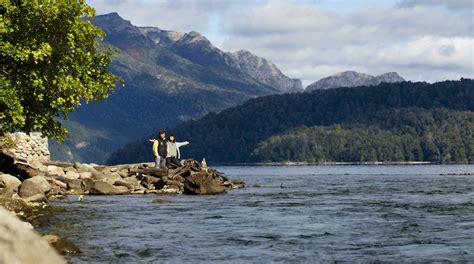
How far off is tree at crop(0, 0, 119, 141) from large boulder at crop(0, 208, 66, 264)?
2263 centimetres

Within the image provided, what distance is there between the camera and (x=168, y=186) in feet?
160

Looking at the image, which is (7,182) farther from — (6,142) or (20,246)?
(20,246)

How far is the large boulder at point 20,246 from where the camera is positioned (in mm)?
6867

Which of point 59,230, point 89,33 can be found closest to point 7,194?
point 89,33

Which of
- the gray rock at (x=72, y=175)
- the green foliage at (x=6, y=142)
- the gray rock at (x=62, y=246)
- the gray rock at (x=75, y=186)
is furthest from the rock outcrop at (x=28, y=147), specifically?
the gray rock at (x=62, y=246)

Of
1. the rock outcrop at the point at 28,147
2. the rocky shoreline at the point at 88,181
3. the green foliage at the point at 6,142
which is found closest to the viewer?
the rocky shoreline at the point at 88,181

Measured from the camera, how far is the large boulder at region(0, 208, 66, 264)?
6867 mm

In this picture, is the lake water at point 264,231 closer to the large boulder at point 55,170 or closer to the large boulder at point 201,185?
the large boulder at point 201,185

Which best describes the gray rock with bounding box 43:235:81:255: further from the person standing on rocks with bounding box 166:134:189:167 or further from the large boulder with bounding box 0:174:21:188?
the person standing on rocks with bounding box 166:134:189:167

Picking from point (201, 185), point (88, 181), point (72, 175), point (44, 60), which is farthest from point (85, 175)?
point (44, 60)

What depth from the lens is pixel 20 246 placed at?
6.91 meters

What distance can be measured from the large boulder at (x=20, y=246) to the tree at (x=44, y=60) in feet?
74.3

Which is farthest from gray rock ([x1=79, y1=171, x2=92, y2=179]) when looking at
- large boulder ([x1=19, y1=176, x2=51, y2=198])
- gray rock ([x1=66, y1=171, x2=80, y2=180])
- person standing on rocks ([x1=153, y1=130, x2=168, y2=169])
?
large boulder ([x1=19, y1=176, x2=51, y2=198])

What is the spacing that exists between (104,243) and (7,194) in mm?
14637
